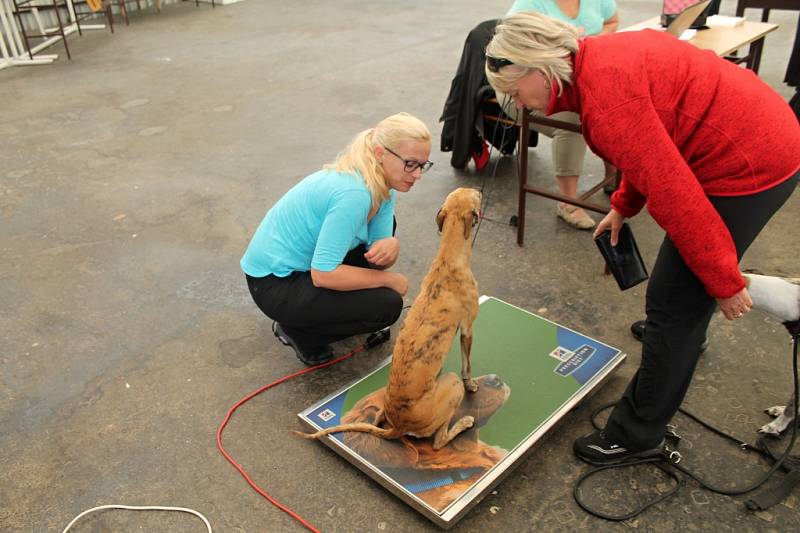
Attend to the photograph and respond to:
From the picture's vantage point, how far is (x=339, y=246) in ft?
8.23

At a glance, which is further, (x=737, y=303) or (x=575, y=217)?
(x=575, y=217)

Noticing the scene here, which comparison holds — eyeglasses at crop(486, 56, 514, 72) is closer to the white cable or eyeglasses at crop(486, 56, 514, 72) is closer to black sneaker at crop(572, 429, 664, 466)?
black sneaker at crop(572, 429, 664, 466)

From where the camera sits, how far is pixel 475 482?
2.17 meters

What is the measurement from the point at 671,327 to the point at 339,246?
127 cm

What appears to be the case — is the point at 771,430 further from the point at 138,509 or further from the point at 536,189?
the point at 138,509

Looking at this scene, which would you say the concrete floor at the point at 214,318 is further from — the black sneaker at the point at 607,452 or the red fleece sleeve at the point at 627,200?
the red fleece sleeve at the point at 627,200

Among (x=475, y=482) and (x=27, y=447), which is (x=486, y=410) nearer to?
(x=475, y=482)

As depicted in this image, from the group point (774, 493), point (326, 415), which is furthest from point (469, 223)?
point (774, 493)

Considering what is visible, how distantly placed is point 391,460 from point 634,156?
136 cm

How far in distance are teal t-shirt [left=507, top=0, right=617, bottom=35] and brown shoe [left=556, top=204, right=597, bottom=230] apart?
1.10 metres

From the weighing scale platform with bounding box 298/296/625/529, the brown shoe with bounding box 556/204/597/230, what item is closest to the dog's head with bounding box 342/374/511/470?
the weighing scale platform with bounding box 298/296/625/529

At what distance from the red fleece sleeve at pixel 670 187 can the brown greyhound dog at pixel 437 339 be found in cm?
62

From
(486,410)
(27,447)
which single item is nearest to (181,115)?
(27,447)

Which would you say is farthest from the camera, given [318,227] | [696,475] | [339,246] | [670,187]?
[318,227]
